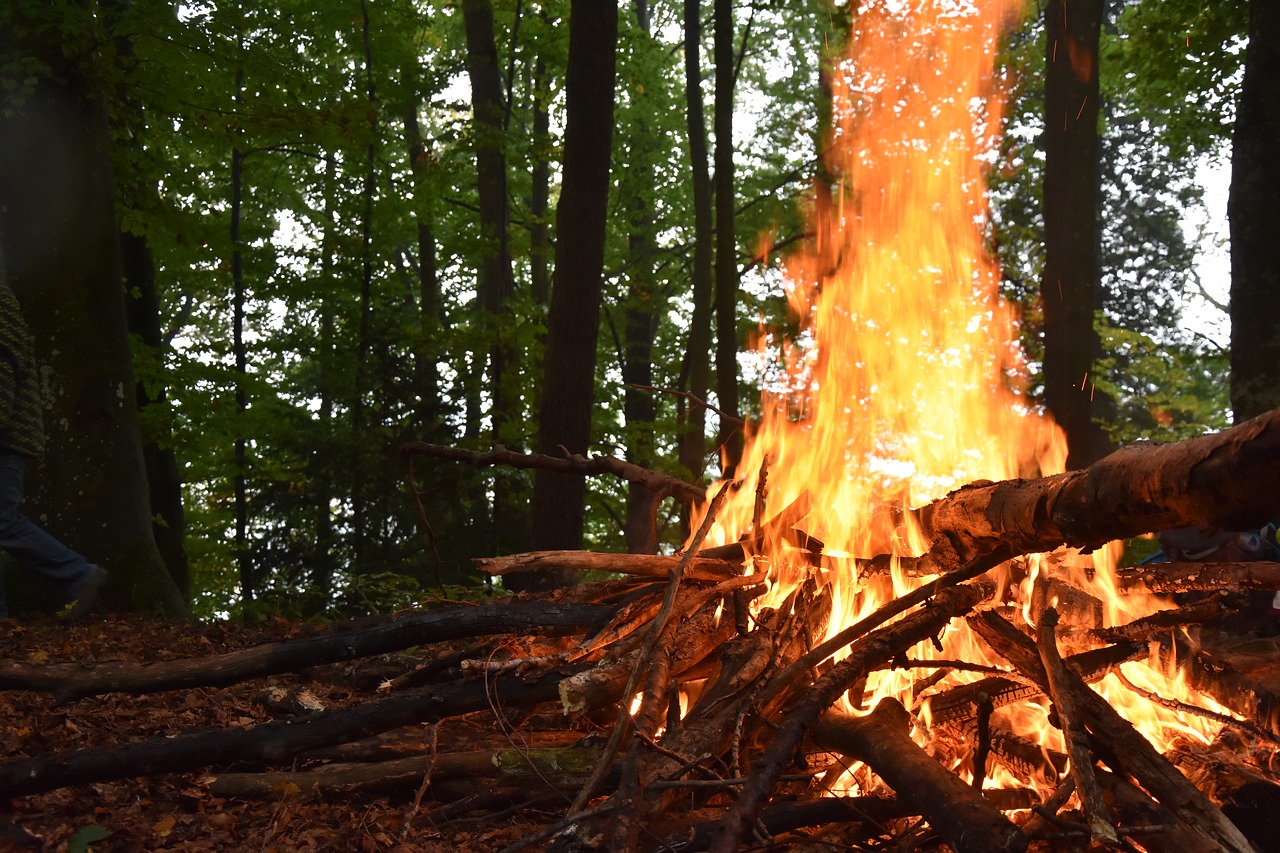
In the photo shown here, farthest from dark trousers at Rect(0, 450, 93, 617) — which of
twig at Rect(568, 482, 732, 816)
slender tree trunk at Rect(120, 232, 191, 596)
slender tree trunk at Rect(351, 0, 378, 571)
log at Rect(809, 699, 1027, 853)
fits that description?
slender tree trunk at Rect(351, 0, 378, 571)

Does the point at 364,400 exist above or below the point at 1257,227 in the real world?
below

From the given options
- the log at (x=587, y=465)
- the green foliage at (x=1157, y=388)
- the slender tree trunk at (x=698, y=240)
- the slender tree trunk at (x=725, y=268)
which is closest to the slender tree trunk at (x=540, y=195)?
the slender tree trunk at (x=698, y=240)

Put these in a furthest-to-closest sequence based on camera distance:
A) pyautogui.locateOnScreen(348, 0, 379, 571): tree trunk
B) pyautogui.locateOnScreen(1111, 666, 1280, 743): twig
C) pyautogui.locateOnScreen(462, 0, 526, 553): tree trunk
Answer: pyautogui.locateOnScreen(348, 0, 379, 571): tree trunk, pyautogui.locateOnScreen(462, 0, 526, 553): tree trunk, pyautogui.locateOnScreen(1111, 666, 1280, 743): twig

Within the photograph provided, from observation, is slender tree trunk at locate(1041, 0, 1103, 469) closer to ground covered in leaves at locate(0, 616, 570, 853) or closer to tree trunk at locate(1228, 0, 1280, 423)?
tree trunk at locate(1228, 0, 1280, 423)

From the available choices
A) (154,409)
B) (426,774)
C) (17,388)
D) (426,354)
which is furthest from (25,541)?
(426,354)

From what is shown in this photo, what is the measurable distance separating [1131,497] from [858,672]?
1111 mm

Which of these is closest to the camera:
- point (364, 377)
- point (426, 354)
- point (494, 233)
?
point (426, 354)

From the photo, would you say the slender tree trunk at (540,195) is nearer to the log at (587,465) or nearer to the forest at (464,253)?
the forest at (464,253)

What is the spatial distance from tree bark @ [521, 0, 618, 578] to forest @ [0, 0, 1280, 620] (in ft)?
0.11

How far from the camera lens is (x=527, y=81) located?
2283 cm

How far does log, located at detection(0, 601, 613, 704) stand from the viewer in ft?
13.2

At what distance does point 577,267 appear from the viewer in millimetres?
9383

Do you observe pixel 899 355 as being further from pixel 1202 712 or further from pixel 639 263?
pixel 639 263

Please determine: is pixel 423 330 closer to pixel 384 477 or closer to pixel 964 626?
pixel 384 477
